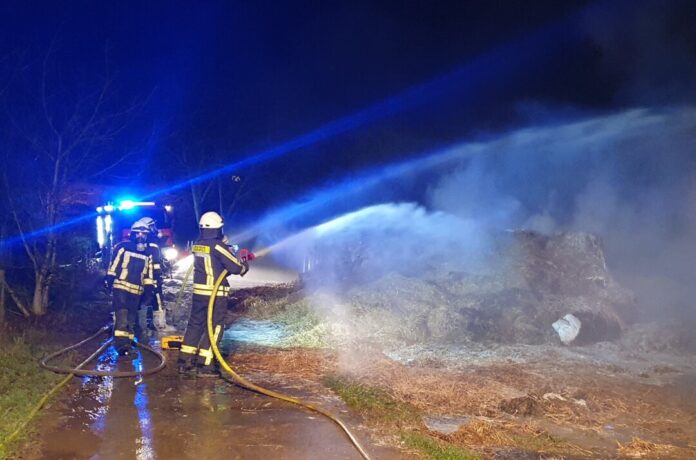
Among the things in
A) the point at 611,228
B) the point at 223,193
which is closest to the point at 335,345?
the point at 611,228

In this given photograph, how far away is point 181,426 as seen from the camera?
4652mm

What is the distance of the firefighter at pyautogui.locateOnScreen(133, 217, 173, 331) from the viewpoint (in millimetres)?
8109

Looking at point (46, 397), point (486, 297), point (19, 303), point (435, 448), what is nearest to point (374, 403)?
point (435, 448)

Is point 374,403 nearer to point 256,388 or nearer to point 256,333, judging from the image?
point 256,388

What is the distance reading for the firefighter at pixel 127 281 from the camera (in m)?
7.21

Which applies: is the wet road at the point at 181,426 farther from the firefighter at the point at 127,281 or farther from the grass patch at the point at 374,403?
Result: the firefighter at the point at 127,281

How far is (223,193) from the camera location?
3164 centimetres

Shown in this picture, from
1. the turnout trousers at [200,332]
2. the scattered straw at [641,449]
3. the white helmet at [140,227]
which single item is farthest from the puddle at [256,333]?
the scattered straw at [641,449]

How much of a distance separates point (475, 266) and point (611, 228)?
5355 millimetres

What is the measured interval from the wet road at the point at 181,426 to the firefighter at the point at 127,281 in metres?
1.31

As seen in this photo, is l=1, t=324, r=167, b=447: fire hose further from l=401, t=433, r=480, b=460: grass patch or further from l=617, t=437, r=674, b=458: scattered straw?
l=617, t=437, r=674, b=458: scattered straw

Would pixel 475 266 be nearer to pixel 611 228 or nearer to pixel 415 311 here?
pixel 415 311

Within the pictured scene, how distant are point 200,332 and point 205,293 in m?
0.47

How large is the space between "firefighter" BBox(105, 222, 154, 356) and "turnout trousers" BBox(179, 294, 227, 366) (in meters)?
1.35
